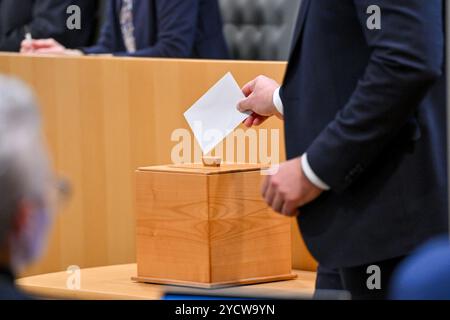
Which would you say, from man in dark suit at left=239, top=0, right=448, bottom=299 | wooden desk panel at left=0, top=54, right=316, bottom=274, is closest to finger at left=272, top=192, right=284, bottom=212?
man in dark suit at left=239, top=0, right=448, bottom=299

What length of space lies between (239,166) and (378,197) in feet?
2.21

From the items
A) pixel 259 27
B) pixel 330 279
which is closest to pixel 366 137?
pixel 330 279

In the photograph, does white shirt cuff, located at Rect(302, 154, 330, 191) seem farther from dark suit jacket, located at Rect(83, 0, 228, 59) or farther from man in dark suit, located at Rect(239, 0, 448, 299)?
dark suit jacket, located at Rect(83, 0, 228, 59)

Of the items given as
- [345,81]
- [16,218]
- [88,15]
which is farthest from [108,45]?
[16,218]

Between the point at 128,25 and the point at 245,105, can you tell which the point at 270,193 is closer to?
the point at 245,105

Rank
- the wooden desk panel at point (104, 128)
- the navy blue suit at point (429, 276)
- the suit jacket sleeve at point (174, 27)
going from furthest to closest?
1. the suit jacket sleeve at point (174, 27)
2. the wooden desk panel at point (104, 128)
3. the navy blue suit at point (429, 276)

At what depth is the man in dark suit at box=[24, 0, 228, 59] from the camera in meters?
3.67

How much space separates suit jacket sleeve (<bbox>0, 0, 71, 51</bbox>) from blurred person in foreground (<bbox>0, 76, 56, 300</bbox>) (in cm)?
292

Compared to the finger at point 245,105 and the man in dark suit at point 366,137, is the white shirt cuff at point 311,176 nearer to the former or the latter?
the man in dark suit at point 366,137

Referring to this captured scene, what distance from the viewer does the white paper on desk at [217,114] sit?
2322 millimetres

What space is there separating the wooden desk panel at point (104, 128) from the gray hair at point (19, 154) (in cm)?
192

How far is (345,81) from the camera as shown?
6.44 feet

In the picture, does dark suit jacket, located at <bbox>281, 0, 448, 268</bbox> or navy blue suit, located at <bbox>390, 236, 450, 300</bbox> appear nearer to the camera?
navy blue suit, located at <bbox>390, 236, 450, 300</bbox>

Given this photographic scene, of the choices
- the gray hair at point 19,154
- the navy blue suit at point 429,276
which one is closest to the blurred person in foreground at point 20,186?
the gray hair at point 19,154
